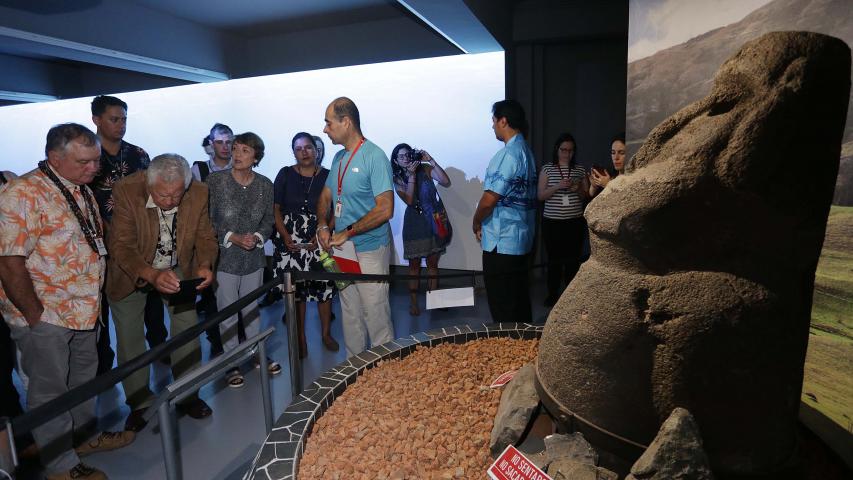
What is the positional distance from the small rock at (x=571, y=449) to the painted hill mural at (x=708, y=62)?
188cm

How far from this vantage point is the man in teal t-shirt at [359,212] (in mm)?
3338

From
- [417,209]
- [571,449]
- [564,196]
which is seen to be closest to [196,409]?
[571,449]

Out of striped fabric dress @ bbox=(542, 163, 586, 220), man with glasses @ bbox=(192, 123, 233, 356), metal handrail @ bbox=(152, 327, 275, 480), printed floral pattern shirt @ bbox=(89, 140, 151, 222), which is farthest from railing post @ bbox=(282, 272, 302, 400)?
striped fabric dress @ bbox=(542, 163, 586, 220)

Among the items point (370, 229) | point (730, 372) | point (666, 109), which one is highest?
point (666, 109)

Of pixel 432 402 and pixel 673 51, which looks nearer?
pixel 432 402

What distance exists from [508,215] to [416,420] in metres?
1.95

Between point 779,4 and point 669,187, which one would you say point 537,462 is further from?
point 779,4

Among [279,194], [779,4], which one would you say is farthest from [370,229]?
[779,4]

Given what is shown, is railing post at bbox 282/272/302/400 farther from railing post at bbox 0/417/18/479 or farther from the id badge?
railing post at bbox 0/417/18/479

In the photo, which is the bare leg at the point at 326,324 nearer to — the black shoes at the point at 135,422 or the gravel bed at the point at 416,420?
the black shoes at the point at 135,422

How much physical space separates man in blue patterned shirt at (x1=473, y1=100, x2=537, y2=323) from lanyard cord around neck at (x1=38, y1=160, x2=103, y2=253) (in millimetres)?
2601

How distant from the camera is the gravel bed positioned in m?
2.09

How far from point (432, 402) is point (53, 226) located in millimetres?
2330

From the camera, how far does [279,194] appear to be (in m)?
4.60
